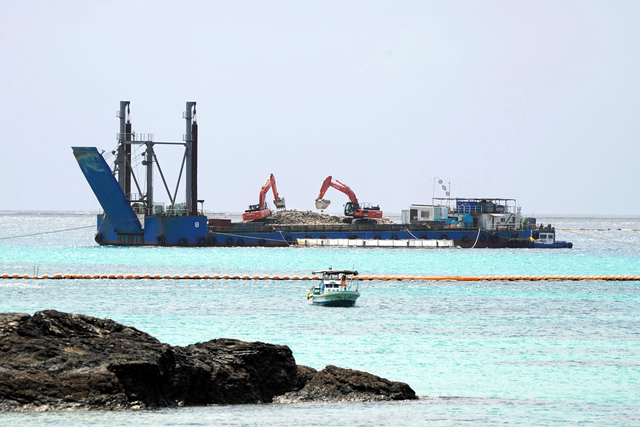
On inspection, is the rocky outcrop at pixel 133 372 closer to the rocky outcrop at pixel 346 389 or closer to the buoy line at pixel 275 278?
the rocky outcrop at pixel 346 389

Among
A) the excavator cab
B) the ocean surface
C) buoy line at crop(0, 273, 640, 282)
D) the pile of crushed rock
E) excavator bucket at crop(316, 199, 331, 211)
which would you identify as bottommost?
the ocean surface

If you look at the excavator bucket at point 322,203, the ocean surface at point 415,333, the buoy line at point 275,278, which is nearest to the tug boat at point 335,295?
the ocean surface at point 415,333

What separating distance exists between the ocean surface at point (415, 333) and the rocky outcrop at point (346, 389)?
39 centimetres

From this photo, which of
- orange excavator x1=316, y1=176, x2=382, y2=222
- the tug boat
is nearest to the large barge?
orange excavator x1=316, y1=176, x2=382, y2=222

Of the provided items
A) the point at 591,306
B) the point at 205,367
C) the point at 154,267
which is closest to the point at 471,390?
the point at 205,367

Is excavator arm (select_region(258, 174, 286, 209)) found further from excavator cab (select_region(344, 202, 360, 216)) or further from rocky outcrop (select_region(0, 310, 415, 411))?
rocky outcrop (select_region(0, 310, 415, 411))

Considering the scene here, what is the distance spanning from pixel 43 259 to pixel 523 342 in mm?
48768

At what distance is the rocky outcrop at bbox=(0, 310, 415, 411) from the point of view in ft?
47.5

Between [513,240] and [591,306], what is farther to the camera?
[513,240]

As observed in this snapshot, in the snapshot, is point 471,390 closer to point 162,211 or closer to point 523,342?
point 523,342

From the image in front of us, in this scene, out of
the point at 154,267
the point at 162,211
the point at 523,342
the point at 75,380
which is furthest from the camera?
the point at 162,211

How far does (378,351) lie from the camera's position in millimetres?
23562

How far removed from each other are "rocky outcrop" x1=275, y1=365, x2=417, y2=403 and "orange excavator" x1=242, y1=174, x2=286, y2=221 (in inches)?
3004

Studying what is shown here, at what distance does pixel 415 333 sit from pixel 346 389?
35.7ft
